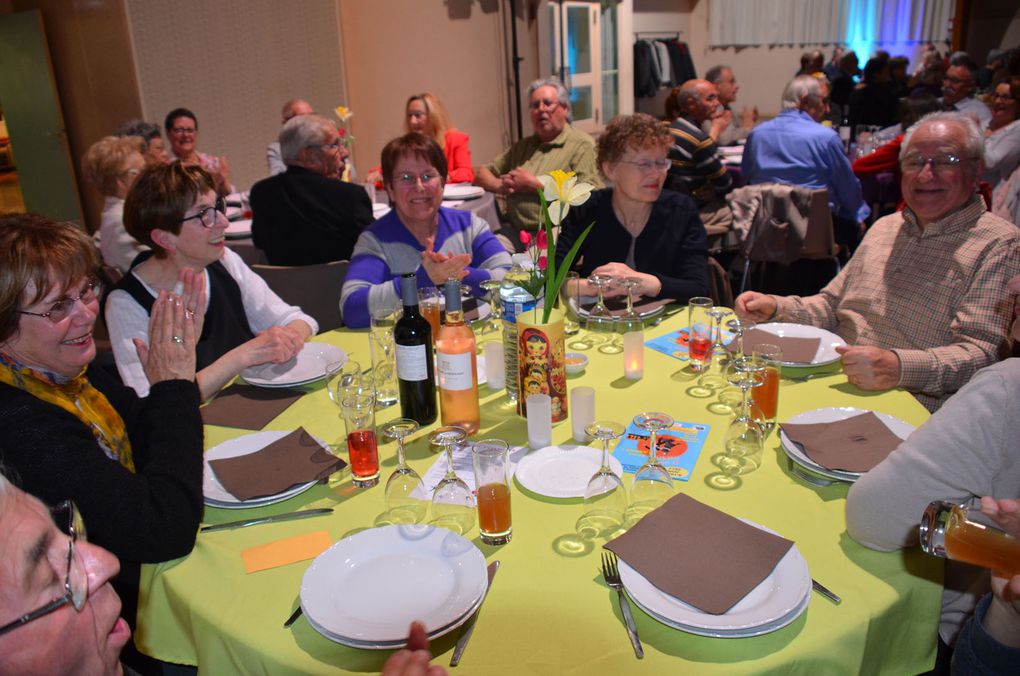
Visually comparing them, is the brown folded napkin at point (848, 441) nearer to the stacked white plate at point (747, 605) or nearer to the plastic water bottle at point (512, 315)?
the stacked white plate at point (747, 605)

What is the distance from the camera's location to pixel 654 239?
3096mm

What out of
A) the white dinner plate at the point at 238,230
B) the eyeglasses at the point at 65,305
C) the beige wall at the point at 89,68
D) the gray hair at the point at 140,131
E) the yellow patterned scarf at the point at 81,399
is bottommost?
the white dinner plate at the point at 238,230

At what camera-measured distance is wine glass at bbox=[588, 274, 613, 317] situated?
8.20 ft

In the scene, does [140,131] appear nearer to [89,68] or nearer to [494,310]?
[89,68]

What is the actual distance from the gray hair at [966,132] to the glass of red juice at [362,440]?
6.75 ft

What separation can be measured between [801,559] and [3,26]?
919 cm

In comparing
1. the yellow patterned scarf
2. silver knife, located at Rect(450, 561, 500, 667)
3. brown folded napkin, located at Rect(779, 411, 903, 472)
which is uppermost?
the yellow patterned scarf

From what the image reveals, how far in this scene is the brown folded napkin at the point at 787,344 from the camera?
2109mm

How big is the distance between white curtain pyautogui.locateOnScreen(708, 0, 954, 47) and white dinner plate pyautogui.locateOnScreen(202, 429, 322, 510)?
41.0 ft

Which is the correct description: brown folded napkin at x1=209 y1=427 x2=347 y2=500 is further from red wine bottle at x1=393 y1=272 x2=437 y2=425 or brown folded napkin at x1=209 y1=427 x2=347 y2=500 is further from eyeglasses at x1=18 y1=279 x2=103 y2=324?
eyeglasses at x1=18 y1=279 x2=103 y2=324

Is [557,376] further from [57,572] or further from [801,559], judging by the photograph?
[57,572]

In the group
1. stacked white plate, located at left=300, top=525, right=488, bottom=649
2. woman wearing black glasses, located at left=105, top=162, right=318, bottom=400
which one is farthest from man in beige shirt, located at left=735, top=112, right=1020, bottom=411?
woman wearing black glasses, located at left=105, top=162, right=318, bottom=400

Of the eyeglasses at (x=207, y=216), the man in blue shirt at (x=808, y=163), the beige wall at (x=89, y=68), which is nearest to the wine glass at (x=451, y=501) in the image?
the eyeglasses at (x=207, y=216)

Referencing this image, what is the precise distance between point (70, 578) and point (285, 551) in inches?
18.4
